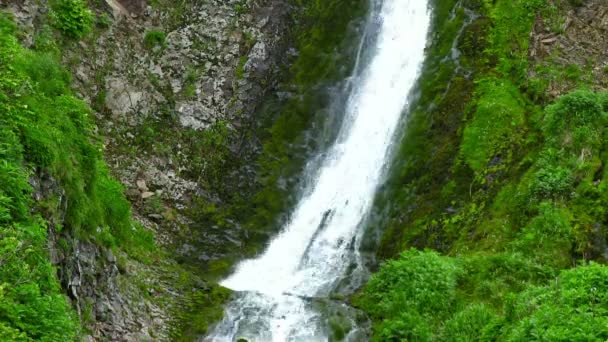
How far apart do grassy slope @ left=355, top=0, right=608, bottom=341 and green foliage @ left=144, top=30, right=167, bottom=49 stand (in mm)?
9270

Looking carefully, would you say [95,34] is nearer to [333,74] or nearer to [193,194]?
[193,194]

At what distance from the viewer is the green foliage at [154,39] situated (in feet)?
68.3

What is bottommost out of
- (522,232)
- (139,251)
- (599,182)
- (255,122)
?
(139,251)

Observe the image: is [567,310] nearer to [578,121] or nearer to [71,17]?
[578,121]

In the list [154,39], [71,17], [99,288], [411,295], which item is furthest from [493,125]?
[71,17]


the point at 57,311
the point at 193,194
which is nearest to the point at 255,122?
the point at 193,194

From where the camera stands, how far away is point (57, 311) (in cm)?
752

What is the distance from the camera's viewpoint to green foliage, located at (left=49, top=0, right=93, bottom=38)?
57.0 feet

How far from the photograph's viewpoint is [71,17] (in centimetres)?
1780

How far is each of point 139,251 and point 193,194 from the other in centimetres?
369

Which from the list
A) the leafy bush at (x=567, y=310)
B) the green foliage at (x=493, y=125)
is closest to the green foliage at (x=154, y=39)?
the green foliage at (x=493, y=125)

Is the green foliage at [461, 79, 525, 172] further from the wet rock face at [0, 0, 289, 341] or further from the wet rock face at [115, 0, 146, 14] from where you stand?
the wet rock face at [115, 0, 146, 14]

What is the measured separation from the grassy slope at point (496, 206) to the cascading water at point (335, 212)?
3.37 feet

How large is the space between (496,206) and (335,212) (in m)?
5.20
